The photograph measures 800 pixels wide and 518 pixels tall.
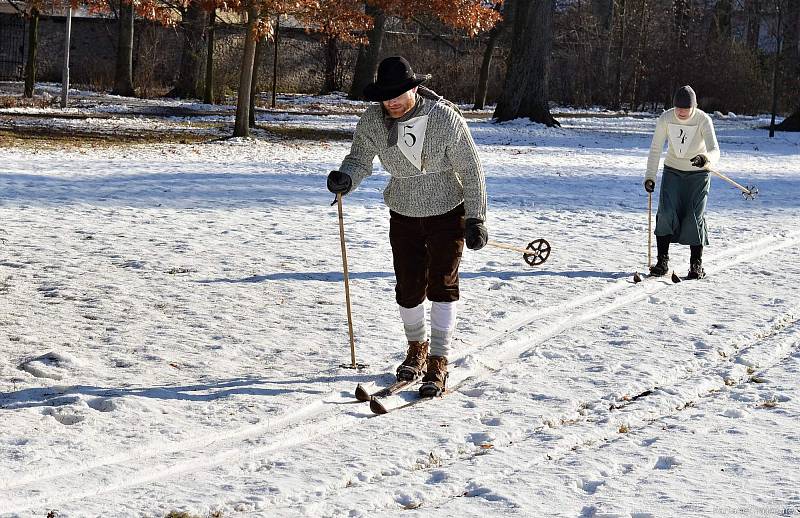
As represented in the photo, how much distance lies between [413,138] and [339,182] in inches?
21.2

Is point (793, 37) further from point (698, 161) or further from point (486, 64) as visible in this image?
point (698, 161)

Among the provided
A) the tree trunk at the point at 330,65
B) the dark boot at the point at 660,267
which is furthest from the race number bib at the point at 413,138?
the tree trunk at the point at 330,65

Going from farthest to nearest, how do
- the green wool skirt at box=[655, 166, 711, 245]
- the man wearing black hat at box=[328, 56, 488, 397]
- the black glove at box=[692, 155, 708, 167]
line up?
the green wool skirt at box=[655, 166, 711, 245]
the black glove at box=[692, 155, 708, 167]
the man wearing black hat at box=[328, 56, 488, 397]

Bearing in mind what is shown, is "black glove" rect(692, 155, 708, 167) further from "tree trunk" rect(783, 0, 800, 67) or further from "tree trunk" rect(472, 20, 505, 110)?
"tree trunk" rect(783, 0, 800, 67)

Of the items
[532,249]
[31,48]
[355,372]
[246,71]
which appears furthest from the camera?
[31,48]

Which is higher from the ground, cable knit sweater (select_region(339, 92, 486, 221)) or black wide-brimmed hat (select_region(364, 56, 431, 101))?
black wide-brimmed hat (select_region(364, 56, 431, 101))

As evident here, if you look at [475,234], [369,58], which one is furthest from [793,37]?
[475,234]

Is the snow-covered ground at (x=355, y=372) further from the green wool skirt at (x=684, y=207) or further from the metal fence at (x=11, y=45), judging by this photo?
the metal fence at (x=11, y=45)

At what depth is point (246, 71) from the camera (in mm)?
20250

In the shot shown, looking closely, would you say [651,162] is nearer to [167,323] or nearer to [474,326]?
[474,326]

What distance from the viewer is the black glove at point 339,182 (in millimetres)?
6586

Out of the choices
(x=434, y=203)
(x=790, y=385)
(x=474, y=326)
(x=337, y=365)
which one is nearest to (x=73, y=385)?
(x=337, y=365)

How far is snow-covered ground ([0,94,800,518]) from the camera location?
4926 millimetres

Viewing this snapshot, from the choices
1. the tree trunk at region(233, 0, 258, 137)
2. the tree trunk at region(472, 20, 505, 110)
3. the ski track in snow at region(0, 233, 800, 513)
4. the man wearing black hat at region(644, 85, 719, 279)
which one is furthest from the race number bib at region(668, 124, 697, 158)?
the tree trunk at region(472, 20, 505, 110)
